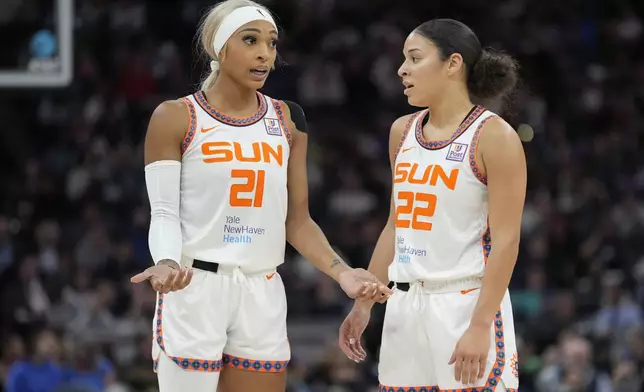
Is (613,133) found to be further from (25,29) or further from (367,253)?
(25,29)

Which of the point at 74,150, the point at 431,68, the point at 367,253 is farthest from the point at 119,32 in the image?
the point at 431,68

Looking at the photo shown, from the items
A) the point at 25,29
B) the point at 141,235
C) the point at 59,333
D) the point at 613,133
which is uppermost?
the point at 25,29

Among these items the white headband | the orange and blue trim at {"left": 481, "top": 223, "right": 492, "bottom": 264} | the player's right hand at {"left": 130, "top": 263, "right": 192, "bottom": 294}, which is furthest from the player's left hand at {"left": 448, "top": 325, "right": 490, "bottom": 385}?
the white headband

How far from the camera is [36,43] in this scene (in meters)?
8.67

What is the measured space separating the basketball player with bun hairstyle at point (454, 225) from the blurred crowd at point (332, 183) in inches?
174

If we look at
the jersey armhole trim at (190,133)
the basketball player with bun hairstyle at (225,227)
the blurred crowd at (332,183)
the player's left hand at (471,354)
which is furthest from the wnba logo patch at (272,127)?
the blurred crowd at (332,183)

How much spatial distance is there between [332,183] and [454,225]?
27.8 feet

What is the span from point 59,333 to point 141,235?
1724 millimetres

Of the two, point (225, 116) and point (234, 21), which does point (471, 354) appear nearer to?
point (225, 116)

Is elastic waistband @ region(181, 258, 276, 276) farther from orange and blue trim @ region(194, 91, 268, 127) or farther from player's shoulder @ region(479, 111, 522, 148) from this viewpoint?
player's shoulder @ region(479, 111, 522, 148)

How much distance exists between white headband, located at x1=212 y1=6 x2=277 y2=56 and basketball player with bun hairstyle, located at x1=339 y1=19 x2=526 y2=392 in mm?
658

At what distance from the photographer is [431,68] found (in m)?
4.82

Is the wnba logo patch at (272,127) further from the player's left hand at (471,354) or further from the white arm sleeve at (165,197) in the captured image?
the player's left hand at (471,354)

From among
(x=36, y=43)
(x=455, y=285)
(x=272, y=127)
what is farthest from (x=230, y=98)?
(x=36, y=43)
